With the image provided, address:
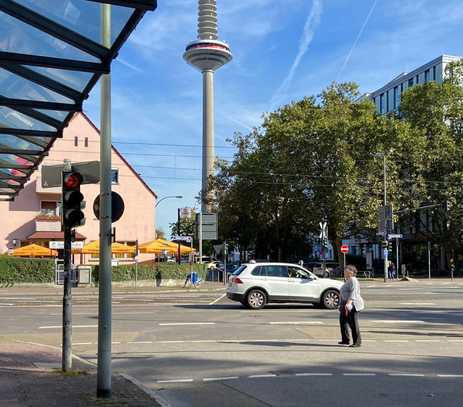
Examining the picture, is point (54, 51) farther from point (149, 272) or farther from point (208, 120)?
point (208, 120)

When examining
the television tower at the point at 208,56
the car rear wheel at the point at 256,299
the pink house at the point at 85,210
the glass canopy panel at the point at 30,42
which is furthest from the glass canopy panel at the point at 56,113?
the television tower at the point at 208,56

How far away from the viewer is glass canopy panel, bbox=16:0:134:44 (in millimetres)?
5684

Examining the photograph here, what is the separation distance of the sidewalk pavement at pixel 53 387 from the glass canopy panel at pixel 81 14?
12.9ft

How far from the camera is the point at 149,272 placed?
38875mm

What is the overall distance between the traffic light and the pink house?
39533 millimetres

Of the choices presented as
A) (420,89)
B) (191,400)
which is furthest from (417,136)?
(191,400)

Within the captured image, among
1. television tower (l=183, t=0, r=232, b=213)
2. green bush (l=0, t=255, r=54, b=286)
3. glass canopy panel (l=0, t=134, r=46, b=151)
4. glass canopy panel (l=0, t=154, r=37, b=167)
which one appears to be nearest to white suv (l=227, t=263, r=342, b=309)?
glass canopy panel (l=0, t=154, r=37, b=167)

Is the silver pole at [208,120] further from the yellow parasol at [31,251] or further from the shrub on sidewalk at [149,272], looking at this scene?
the shrub on sidewalk at [149,272]

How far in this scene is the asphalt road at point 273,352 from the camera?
8133 mm

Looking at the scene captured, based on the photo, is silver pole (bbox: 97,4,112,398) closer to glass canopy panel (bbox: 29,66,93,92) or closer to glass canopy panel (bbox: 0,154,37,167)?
glass canopy panel (bbox: 29,66,93,92)

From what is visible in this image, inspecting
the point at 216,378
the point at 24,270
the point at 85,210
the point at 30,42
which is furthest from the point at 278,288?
the point at 85,210

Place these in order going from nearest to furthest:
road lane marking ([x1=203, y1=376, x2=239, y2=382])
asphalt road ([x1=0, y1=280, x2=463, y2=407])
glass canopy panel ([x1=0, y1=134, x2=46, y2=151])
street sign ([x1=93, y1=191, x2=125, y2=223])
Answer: street sign ([x1=93, y1=191, x2=125, y2=223]) < asphalt road ([x1=0, y1=280, x2=463, y2=407]) < road lane marking ([x1=203, y1=376, x2=239, y2=382]) < glass canopy panel ([x1=0, y1=134, x2=46, y2=151])

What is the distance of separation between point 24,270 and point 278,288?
2111 cm

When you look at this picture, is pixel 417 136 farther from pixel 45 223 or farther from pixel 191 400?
pixel 191 400
